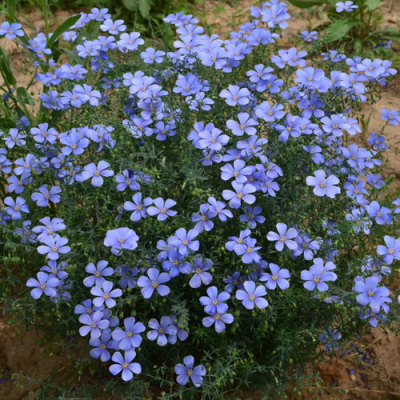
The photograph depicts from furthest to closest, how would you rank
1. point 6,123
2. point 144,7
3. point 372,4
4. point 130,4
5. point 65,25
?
1. point 130,4
2. point 144,7
3. point 372,4
4. point 6,123
5. point 65,25

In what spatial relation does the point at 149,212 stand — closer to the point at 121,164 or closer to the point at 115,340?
the point at 121,164

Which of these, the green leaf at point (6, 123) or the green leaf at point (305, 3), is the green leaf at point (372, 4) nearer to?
the green leaf at point (305, 3)

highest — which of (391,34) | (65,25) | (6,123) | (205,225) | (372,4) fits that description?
(65,25)

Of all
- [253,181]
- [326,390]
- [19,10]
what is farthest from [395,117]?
[19,10]

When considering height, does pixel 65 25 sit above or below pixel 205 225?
above

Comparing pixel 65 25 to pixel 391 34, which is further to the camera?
pixel 391 34

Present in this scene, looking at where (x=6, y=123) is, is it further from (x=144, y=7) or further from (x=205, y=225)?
(x=144, y=7)

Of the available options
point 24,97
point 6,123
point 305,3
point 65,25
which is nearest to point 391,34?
point 305,3

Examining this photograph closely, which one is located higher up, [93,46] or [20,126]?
[93,46]

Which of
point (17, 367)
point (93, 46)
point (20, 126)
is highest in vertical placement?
point (93, 46)
